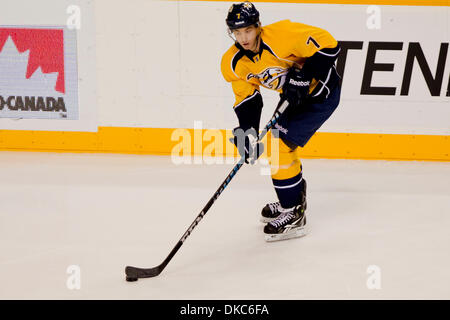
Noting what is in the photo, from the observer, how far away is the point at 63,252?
259 centimetres

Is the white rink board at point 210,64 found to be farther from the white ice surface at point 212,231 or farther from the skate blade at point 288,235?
the skate blade at point 288,235

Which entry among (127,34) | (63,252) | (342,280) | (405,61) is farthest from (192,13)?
(342,280)

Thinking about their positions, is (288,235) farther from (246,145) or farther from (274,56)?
(274,56)

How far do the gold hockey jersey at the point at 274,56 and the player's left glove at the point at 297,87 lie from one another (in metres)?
0.10

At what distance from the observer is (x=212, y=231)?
9.46 feet

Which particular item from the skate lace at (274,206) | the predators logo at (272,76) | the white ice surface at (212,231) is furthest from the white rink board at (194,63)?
the predators logo at (272,76)

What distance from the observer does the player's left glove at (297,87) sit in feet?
8.34

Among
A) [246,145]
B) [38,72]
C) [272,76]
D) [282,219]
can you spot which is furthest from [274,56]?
[38,72]

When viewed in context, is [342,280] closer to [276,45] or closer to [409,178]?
[276,45]

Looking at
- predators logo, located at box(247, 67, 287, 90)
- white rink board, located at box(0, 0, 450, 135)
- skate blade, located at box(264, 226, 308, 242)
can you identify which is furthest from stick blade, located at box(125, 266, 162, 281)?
white rink board, located at box(0, 0, 450, 135)

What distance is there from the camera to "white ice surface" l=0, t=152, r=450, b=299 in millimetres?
2256

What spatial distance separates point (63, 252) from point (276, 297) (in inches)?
39.2

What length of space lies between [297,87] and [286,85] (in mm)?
103
